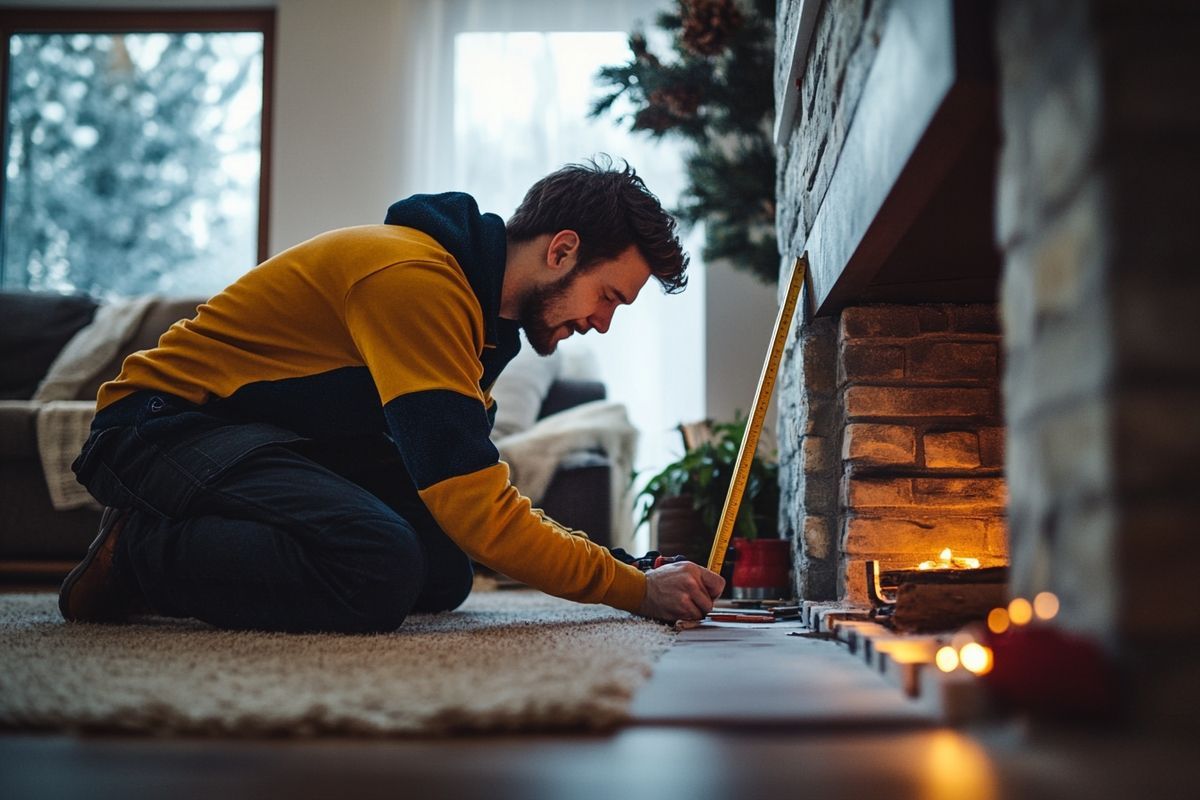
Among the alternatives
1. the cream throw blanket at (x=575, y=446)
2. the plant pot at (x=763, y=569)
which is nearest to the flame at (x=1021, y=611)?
the plant pot at (x=763, y=569)

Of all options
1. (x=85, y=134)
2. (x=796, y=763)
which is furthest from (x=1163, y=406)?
(x=85, y=134)

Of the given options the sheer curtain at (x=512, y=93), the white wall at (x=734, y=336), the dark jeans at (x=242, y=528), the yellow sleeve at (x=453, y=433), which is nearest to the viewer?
the yellow sleeve at (x=453, y=433)

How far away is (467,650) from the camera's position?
4.32ft

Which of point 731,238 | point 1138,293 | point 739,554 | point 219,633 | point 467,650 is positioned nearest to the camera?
point 1138,293

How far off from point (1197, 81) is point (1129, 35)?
0.21 feet

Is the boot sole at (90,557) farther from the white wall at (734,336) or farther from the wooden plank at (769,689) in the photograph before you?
the white wall at (734,336)

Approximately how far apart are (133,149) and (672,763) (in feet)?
14.7

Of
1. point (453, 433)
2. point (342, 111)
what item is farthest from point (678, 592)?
point (342, 111)

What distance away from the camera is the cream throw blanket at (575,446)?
2961 millimetres

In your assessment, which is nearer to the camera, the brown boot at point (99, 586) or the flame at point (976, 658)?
the flame at point (976, 658)

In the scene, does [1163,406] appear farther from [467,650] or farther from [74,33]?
[74,33]

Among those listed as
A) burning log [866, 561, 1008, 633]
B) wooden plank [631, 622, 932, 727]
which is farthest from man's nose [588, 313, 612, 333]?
burning log [866, 561, 1008, 633]

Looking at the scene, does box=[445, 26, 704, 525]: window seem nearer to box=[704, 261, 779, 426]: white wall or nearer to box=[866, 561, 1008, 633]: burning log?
box=[704, 261, 779, 426]: white wall

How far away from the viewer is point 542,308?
1822 millimetres
